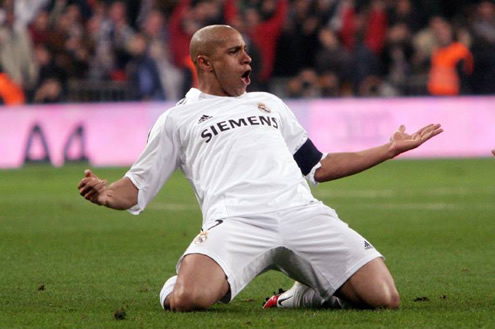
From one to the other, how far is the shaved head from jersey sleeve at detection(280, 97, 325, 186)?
23.3 inches

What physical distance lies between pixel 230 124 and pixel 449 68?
1601 centimetres

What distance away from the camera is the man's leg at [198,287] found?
22.1 ft

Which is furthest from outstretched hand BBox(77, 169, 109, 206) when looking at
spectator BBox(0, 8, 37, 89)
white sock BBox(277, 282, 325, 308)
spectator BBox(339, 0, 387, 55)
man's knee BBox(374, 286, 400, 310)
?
spectator BBox(339, 0, 387, 55)

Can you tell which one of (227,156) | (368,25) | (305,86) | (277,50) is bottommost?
(305,86)

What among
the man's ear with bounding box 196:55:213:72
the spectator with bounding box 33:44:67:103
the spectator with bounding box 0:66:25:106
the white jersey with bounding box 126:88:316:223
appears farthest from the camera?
the spectator with bounding box 0:66:25:106

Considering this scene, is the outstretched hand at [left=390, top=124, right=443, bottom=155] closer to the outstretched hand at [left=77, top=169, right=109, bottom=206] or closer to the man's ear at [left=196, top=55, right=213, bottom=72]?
the man's ear at [left=196, top=55, right=213, bottom=72]

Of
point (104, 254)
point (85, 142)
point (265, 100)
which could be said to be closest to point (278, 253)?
point (265, 100)

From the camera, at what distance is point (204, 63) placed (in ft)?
24.5

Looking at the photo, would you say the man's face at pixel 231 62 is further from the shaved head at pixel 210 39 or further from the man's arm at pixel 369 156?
the man's arm at pixel 369 156

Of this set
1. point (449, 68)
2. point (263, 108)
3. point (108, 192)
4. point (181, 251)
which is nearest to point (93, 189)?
point (108, 192)

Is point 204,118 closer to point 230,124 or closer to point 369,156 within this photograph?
point 230,124

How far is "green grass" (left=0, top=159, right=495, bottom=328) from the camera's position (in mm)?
6676

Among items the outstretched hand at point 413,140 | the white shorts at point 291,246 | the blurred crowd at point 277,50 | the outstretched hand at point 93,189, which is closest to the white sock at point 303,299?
the white shorts at point 291,246

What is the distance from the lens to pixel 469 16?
24266 millimetres
